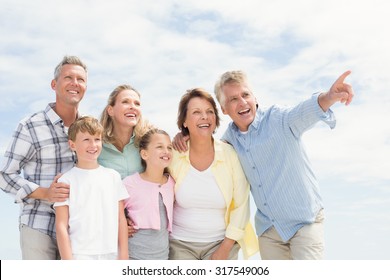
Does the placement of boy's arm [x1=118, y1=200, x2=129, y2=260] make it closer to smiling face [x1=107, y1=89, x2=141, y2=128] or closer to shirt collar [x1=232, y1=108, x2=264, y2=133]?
smiling face [x1=107, y1=89, x2=141, y2=128]

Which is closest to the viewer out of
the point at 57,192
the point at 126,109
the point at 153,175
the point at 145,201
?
the point at 57,192

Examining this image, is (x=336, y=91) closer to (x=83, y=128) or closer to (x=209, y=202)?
(x=209, y=202)

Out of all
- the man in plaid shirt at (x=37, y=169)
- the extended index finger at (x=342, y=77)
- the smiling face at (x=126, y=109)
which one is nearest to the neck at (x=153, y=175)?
the smiling face at (x=126, y=109)

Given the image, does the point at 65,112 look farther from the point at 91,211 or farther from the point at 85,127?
the point at 91,211

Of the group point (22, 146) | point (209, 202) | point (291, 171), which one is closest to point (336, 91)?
point (291, 171)

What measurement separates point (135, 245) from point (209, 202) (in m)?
1.02

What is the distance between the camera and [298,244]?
5754 millimetres

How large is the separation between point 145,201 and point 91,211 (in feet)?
2.34

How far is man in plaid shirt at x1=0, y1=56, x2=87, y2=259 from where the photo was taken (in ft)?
18.5

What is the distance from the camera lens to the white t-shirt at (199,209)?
19.0 ft

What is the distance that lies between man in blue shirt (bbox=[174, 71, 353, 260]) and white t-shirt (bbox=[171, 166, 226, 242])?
0.53 meters

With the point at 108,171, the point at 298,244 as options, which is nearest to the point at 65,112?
the point at 108,171

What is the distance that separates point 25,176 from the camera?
5.84 m

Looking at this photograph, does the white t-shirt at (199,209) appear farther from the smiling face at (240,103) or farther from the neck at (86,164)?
the neck at (86,164)
